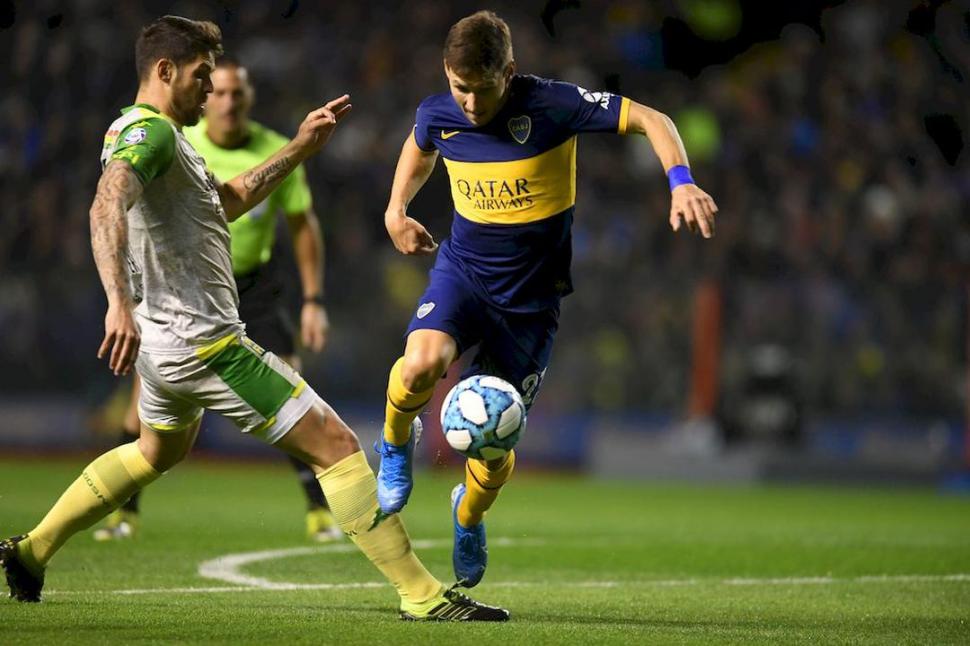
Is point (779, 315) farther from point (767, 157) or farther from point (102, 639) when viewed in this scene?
point (102, 639)

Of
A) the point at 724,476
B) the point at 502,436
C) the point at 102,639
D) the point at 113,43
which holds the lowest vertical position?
the point at 724,476

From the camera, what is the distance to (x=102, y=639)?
505cm

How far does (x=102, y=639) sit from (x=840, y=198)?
14.1 metres

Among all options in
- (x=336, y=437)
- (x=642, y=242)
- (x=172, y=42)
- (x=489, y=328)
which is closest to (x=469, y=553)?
(x=489, y=328)

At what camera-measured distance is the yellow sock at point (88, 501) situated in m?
5.97

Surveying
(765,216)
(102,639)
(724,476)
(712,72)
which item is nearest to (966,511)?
(724,476)

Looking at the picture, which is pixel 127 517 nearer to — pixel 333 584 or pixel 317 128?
pixel 333 584

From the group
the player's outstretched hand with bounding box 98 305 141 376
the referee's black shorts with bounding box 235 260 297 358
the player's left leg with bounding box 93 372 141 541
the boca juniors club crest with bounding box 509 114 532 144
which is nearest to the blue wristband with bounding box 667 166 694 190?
the boca juniors club crest with bounding box 509 114 532 144

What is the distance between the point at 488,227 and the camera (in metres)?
6.57

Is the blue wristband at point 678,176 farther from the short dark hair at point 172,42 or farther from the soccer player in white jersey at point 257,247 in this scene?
the soccer player in white jersey at point 257,247

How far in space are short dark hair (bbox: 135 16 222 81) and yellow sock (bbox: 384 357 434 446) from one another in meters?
1.55

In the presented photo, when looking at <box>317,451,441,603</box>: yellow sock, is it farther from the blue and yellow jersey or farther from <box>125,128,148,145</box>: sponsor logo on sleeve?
<box>125,128,148,145</box>: sponsor logo on sleeve

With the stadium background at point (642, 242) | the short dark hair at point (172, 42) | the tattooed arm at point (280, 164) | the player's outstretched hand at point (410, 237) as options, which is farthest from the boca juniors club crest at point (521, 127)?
the stadium background at point (642, 242)

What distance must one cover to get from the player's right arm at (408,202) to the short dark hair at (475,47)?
663 millimetres
